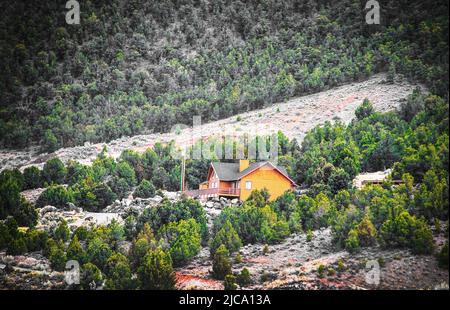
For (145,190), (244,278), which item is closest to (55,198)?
(145,190)

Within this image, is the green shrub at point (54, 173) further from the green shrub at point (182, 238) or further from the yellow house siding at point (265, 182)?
the green shrub at point (182, 238)

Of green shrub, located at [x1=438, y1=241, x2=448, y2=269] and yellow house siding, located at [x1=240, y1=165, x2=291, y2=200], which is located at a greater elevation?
yellow house siding, located at [x1=240, y1=165, x2=291, y2=200]

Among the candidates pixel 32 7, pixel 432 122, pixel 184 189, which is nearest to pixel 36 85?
pixel 32 7

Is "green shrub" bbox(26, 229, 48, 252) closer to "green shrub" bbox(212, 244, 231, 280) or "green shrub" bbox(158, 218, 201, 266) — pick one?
"green shrub" bbox(158, 218, 201, 266)

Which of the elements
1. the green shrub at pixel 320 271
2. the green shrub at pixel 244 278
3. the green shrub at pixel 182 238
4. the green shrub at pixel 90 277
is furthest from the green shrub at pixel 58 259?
the green shrub at pixel 320 271

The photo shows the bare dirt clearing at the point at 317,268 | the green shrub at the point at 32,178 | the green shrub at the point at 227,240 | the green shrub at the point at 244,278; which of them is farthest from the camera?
the green shrub at the point at 32,178

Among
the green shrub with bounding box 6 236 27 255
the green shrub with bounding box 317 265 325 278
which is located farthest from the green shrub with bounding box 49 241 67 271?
the green shrub with bounding box 317 265 325 278

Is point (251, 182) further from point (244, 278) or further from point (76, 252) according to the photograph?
point (76, 252)
